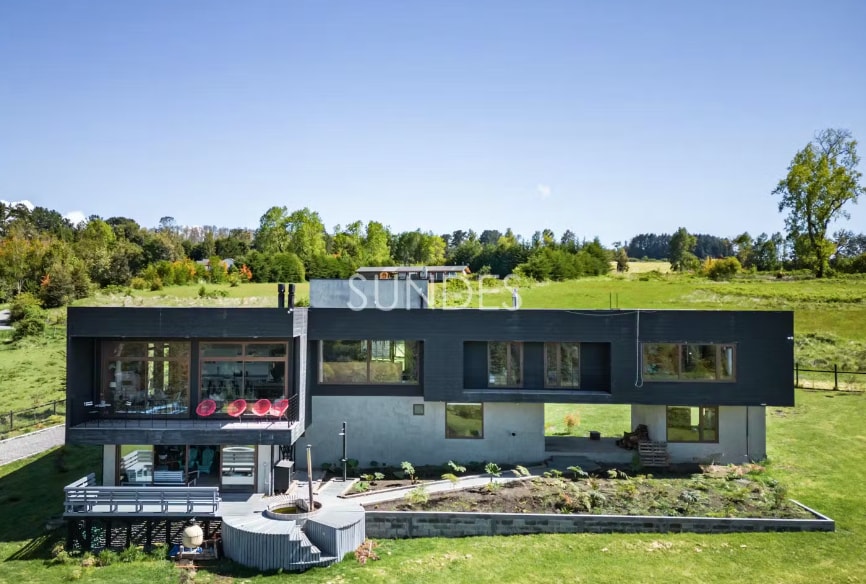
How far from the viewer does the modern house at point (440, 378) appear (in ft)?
60.6

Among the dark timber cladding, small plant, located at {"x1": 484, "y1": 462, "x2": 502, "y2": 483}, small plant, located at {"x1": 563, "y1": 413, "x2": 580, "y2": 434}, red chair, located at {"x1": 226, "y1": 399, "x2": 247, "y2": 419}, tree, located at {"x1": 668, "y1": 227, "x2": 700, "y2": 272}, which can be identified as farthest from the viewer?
tree, located at {"x1": 668, "y1": 227, "x2": 700, "y2": 272}

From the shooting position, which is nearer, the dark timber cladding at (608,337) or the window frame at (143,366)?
the window frame at (143,366)

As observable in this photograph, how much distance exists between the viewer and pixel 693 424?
20969 mm

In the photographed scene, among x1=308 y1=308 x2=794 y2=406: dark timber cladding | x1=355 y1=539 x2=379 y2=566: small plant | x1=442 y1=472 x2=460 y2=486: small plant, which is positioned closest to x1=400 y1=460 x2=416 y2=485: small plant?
x1=442 y1=472 x2=460 y2=486: small plant

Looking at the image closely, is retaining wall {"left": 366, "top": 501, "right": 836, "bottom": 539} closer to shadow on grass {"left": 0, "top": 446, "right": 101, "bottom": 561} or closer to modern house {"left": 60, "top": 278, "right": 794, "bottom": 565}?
modern house {"left": 60, "top": 278, "right": 794, "bottom": 565}

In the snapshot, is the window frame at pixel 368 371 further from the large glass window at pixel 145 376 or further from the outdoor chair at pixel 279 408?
the large glass window at pixel 145 376

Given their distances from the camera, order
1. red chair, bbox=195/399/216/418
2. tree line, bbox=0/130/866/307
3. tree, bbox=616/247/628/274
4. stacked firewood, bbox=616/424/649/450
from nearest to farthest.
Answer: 1. red chair, bbox=195/399/216/418
2. stacked firewood, bbox=616/424/649/450
3. tree line, bbox=0/130/866/307
4. tree, bbox=616/247/628/274

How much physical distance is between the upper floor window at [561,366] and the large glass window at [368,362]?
426 cm

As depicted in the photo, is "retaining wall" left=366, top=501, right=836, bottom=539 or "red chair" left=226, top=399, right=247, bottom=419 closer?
"retaining wall" left=366, top=501, right=836, bottom=539

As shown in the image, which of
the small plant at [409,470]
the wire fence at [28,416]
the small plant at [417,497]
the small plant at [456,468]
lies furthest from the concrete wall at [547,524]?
the wire fence at [28,416]

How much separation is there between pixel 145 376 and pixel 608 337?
1405 cm

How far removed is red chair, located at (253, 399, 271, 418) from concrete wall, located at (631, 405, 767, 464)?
1230 cm

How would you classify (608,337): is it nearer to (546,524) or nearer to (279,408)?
(546,524)

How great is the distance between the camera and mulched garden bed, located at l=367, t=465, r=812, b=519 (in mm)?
16359
